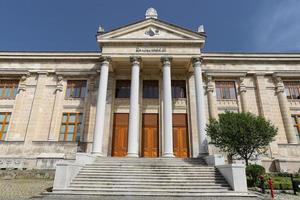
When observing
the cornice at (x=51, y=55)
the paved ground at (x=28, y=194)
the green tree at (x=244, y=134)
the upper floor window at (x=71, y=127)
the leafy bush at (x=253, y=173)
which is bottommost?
the paved ground at (x=28, y=194)

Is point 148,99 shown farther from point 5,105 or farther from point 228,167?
point 5,105

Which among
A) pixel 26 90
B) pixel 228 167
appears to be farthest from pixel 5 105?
pixel 228 167

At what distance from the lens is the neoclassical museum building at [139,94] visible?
19.2 meters

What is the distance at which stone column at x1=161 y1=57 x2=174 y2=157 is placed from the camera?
16.4 meters

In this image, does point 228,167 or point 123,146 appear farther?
point 123,146

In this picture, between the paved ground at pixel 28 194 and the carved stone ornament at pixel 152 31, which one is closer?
the paved ground at pixel 28 194

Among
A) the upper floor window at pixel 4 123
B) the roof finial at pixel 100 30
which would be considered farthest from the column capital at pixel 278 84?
the upper floor window at pixel 4 123

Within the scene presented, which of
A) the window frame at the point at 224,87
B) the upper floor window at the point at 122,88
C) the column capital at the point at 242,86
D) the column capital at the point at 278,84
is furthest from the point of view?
A: the upper floor window at the point at 122,88

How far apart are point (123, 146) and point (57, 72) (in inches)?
413

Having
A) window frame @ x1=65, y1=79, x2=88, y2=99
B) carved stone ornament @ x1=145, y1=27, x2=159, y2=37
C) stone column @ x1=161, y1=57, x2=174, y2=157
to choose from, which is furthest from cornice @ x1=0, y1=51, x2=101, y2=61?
stone column @ x1=161, y1=57, x2=174, y2=157

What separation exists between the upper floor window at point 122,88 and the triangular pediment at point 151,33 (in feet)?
15.1

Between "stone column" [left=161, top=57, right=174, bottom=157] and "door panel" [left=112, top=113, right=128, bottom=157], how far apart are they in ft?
16.6

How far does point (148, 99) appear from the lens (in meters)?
21.8

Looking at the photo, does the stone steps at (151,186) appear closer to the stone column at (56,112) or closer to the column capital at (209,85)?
the stone column at (56,112)
